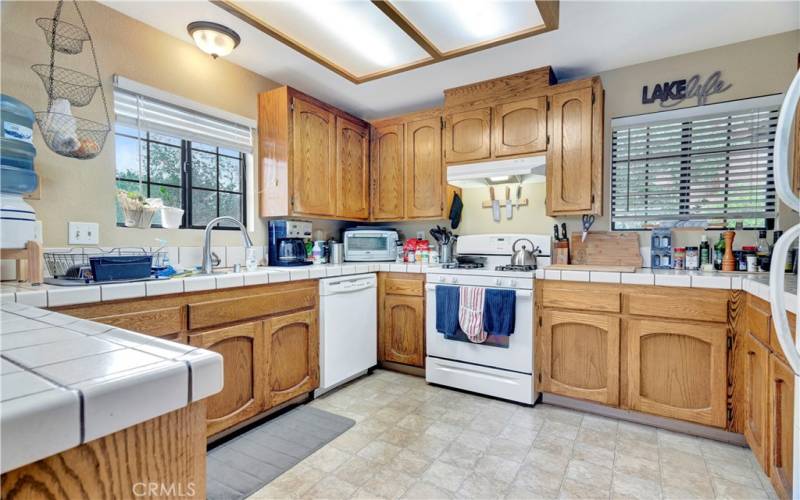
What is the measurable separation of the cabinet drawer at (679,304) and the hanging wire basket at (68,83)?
320 centimetres

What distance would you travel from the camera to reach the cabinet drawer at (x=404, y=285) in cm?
302

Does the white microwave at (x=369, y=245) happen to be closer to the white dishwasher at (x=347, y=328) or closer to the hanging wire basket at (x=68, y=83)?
the white dishwasher at (x=347, y=328)

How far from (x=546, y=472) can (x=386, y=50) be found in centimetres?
250

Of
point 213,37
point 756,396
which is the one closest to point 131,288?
point 213,37

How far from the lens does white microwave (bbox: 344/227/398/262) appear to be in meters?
3.37

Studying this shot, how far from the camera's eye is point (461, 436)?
2143mm

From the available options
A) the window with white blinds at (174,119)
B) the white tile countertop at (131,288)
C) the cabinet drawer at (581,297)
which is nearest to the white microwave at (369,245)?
the white tile countertop at (131,288)

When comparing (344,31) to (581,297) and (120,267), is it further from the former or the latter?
(581,297)

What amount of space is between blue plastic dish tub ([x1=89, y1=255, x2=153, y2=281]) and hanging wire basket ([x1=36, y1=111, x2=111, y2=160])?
64cm

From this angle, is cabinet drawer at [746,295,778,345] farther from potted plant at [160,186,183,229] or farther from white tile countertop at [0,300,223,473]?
potted plant at [160,186,183,229]

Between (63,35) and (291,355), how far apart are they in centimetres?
209

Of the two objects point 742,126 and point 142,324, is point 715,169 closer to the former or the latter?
point 742,126

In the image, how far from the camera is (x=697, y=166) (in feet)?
→ 8.56

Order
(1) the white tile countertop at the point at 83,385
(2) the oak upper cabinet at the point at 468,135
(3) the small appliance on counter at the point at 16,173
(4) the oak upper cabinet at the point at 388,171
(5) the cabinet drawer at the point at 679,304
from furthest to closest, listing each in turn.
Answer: (4) the oak upper cabinet at the point at 388,171
(2) the oak upper cabinet at the point at 468,135
(5) the cabinet drawer at the point at 679,304
(3) the small appliance on counter at the point at 16,173
(1) the white tile countertop at the point at 83,385
